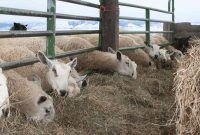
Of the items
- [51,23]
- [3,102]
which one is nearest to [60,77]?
[51,23]

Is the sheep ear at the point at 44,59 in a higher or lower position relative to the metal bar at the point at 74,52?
lower

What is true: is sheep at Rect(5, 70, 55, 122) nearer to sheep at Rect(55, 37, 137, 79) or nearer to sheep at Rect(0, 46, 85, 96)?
sheep at Rect(0, 46, 85, 96)

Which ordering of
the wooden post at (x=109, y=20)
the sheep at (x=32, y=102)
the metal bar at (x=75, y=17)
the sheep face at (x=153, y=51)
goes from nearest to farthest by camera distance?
the sheep at (x=32, y=102) → the metal bar at (x=75, y=17) → the wooden post at (x=109, y=20) → the sheep face at (x=153, y=51)

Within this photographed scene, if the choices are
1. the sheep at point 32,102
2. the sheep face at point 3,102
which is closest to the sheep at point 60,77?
the sheep at point 32,102

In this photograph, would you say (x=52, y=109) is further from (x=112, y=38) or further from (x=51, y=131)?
(x=112, y=38)

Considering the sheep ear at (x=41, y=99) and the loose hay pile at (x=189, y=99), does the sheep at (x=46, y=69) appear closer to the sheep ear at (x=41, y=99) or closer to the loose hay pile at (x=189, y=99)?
the sheep ear at (x=41, y=99)

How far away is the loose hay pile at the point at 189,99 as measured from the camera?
4.02m

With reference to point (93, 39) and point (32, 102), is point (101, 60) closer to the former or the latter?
point (93, 39)

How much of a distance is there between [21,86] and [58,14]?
195cm

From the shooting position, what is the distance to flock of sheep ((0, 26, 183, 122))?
500cm

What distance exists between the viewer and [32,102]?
5.05 m

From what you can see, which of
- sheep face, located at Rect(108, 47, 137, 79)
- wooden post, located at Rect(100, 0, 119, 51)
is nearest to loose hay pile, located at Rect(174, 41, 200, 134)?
sheep face, located at Rect(108, 47, 137, 79)

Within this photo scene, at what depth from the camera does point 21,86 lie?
17.1ft

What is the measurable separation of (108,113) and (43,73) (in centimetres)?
130
